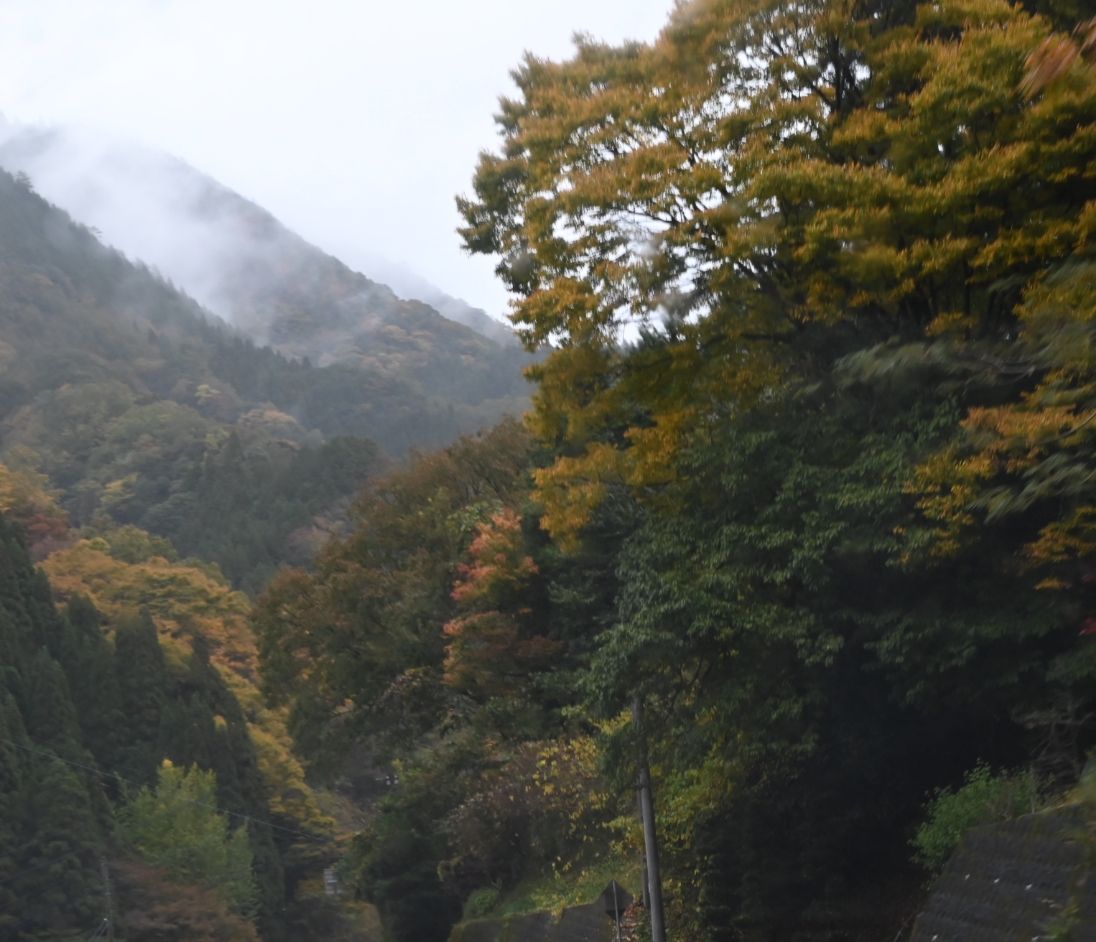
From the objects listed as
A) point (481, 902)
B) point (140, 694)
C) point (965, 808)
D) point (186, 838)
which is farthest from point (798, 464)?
point (140, 694)

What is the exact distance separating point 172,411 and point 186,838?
6656 centimetres

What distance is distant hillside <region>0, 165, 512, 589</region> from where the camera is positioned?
90062 millimetres

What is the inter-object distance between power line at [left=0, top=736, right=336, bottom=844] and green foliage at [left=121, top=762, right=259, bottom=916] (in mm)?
475

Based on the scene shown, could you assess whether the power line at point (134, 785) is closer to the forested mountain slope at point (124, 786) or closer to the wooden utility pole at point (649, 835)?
the forested mountain slope at point (124, 786)

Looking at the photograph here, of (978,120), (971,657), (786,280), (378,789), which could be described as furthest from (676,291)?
(378,789)

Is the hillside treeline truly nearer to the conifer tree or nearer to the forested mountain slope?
the forested mountain slope

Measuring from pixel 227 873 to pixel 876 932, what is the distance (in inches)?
1584

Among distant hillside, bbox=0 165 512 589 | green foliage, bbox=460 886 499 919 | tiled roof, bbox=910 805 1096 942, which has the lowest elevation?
green foliage, bbox=460 886 499 919

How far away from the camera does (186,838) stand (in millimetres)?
51469

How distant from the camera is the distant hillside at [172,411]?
9006 centimetres

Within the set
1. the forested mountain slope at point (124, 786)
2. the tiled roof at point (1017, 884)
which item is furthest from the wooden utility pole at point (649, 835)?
the forested mountain slope at point (124, 786)

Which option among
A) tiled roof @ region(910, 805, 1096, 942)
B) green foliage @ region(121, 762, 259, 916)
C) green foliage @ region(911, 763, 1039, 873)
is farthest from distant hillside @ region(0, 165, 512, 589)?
tiled roof @ region(910, 805, 1096, 942)

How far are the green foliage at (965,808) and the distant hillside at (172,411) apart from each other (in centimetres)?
4824

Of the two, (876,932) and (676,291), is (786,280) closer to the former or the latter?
(676,291)
